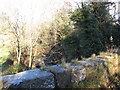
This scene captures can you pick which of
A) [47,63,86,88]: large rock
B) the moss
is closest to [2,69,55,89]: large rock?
[47,63,86,88]: large rock

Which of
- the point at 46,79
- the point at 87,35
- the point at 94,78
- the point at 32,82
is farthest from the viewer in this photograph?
the point at 87,35

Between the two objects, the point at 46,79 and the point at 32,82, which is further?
the point at 46,79

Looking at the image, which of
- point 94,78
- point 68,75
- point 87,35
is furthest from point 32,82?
point 87,35

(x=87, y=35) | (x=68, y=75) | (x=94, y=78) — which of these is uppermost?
(x=87, y=35)

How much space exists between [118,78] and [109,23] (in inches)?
279

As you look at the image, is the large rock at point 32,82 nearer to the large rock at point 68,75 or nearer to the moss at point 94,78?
the large rock at point 68,75

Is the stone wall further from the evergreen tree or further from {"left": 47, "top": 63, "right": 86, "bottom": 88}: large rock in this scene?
the evergreen tree

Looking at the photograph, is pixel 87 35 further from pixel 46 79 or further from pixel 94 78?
pixel 46 79

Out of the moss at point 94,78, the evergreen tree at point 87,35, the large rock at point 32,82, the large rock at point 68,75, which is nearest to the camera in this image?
the large rock at point 32,82

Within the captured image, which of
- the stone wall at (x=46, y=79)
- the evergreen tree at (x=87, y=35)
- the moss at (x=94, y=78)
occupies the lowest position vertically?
the moss at (x=94, y=78)

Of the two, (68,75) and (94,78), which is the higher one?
(68,75)

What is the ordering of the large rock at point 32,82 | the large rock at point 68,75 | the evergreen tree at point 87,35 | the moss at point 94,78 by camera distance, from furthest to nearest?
the evergreen tree at point 87,35, the moss at point 94,78, the large rock at point 68,75, the large rock at point 32,82

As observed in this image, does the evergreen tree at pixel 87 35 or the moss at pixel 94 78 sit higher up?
the evergreen tree at pixel 87 35

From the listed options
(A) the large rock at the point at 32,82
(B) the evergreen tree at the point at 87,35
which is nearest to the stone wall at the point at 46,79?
(A) the large rock at the point at 32,82
